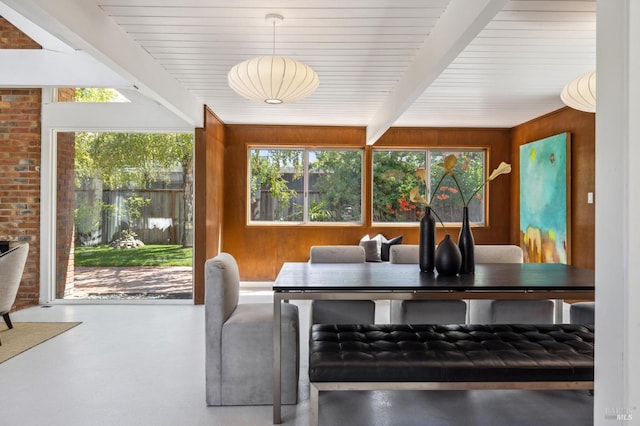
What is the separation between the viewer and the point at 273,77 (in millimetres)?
3092

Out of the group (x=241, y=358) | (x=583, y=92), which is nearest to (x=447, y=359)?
(x=241, y=358)

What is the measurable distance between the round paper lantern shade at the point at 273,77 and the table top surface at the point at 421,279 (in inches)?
50.2

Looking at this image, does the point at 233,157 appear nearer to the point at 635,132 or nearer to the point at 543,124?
the point at 543,124

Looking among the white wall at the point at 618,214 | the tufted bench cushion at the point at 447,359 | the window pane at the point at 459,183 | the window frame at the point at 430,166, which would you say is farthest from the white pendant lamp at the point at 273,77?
the window pane at the point at 459,183

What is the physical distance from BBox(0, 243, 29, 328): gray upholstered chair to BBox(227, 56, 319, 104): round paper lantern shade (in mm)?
2641

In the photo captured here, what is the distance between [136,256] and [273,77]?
355cm

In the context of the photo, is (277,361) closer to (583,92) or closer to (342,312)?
(342,312)

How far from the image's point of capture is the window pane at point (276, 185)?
681cm

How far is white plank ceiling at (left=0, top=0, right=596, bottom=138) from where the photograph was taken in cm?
277

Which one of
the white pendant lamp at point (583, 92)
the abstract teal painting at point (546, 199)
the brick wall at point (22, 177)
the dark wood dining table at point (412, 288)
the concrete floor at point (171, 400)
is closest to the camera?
the dark wood dining table at point (412, 288)

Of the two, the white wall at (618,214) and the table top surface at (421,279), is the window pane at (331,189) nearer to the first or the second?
the table top surface at (421,279)

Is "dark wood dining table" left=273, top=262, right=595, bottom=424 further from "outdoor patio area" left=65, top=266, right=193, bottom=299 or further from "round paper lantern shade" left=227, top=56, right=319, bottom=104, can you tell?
"outdoor patio area" left=65, top=266, right=193, bottom=299

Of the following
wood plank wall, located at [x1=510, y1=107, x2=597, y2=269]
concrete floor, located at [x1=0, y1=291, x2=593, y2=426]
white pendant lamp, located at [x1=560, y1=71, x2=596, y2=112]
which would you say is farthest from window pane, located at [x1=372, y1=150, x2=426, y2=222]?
concrete floor, located at [x1=0, y1=291, x2=593, y2=426]

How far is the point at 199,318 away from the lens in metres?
4.83
